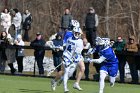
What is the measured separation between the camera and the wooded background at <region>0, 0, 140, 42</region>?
46594mm

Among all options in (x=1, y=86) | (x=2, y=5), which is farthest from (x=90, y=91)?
(x=2, y=5)

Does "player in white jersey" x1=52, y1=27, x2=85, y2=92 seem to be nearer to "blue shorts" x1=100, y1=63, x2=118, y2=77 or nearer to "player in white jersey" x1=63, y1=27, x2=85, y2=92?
"player in white jersey" x1=63, y1=27, x2=85, y2=92

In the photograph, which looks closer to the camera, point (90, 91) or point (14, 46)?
point (90, 91)

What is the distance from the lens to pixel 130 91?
20062 millimetres

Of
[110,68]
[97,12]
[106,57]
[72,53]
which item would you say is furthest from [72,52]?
[97,12]

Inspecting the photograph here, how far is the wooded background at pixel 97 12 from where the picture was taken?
46594mm

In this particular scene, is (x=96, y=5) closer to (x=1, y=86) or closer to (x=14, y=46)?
(x=14, y=46)

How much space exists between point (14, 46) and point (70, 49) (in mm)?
8457

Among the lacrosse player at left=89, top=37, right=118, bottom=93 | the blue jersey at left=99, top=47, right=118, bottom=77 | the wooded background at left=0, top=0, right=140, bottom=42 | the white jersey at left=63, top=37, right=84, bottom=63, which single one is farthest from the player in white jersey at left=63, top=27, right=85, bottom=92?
the wooded background at left=0, top=0, right=140, bottom=42

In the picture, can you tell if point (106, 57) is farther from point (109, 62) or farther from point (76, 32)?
point (76, 32)

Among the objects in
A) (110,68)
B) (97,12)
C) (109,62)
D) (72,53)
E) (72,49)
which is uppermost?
(97,12)

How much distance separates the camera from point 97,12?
4800 cm

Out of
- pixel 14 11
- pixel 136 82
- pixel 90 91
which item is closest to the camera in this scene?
pixel 90 91

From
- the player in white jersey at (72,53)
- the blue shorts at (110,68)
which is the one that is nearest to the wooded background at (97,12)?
the player in white jersey at (72,53)
